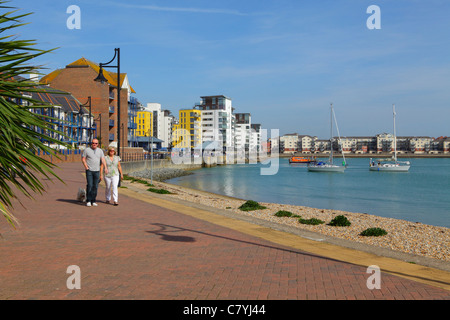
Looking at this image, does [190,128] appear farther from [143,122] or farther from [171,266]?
[171,266]

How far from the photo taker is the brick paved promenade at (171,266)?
4.93 m

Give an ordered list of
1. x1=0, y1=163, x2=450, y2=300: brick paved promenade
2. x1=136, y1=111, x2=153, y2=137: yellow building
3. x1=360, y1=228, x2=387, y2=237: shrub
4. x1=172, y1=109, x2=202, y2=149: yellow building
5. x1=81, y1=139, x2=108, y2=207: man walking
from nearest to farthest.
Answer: x1=0, y1=163, x2=450, y2=300: brick paved promenade → x1=360, y1=228, x2=387, y2=237: shrub → x1=81, y1=139, x2=108, y2=207: man walking → x1=136, y1=111, x2=153, y2=137: yellow building → x1=172, y1=109, x2=202, y2=149: yellow building

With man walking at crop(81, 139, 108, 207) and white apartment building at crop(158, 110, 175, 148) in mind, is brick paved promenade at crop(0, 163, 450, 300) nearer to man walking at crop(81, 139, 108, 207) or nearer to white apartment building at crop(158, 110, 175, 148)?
man walking at crop(81, 139, 108, 207)

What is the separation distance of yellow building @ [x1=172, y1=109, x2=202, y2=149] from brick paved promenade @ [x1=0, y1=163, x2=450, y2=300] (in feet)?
515

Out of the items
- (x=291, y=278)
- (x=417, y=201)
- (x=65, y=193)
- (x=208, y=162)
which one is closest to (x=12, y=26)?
(x=291, y=278)

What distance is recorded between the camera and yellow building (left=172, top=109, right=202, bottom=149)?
166m

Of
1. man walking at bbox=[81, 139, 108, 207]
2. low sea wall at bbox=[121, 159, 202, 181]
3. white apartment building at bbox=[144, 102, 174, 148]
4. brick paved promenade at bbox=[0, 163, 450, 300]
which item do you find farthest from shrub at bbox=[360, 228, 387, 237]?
A: white apartment building at bbox=[144, 102, 174, 148]

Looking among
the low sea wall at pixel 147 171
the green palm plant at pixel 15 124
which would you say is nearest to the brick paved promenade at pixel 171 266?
the green palm plant at pixel 15 124

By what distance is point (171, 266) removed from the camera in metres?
6.09

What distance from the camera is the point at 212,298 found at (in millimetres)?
4723

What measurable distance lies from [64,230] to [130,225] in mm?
1487

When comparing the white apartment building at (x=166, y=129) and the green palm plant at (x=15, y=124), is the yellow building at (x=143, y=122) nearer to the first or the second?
the white apartment building at (x=166, y=129)
